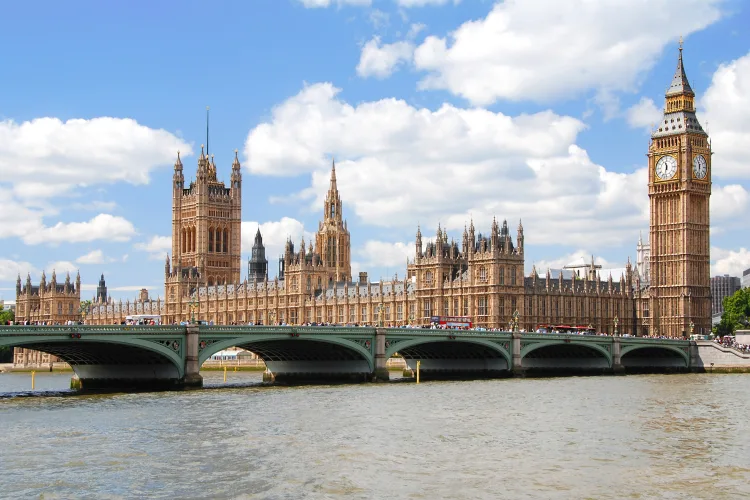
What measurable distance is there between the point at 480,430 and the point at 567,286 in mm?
86151

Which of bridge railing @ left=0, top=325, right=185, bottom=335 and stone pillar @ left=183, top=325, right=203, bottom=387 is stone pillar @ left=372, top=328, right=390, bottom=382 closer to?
stone pillar @ left=183, top=325, right=203, bottom=387

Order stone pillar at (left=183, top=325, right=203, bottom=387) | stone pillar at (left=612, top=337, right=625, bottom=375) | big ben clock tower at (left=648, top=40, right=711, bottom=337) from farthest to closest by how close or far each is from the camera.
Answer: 1. big ben clock tower at (left=648, top=40, right=711, bottom=337)
2. stone pillar at (left=612, top=337, right=625, bottom=375)
3. stone pillar at (left=183, top=325, right=203, bottom=387)

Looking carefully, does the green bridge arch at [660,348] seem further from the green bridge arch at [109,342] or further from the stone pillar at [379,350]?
the green bridge arch at [109,342]

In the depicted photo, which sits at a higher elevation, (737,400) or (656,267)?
(656,267)

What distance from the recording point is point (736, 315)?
13738cm

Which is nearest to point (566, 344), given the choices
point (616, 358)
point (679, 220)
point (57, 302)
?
point (616, 358)

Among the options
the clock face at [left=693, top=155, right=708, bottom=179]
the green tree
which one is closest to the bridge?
the green tree

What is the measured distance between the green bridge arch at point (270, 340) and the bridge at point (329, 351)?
0.28 feet

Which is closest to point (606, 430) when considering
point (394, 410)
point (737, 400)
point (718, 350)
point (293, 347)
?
point (394, 410)

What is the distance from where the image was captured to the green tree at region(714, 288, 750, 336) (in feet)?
450

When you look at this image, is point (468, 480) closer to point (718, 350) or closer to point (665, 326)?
point (718, 350)

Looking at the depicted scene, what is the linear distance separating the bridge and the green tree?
28.3 metres

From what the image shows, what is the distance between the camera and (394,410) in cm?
5772

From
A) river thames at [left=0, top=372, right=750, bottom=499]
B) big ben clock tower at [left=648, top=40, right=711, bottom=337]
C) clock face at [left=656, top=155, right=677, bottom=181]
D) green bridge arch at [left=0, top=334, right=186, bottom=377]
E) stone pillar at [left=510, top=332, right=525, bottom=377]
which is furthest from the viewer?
clock face at [left=656, top=155, right=677, bottom=181]
